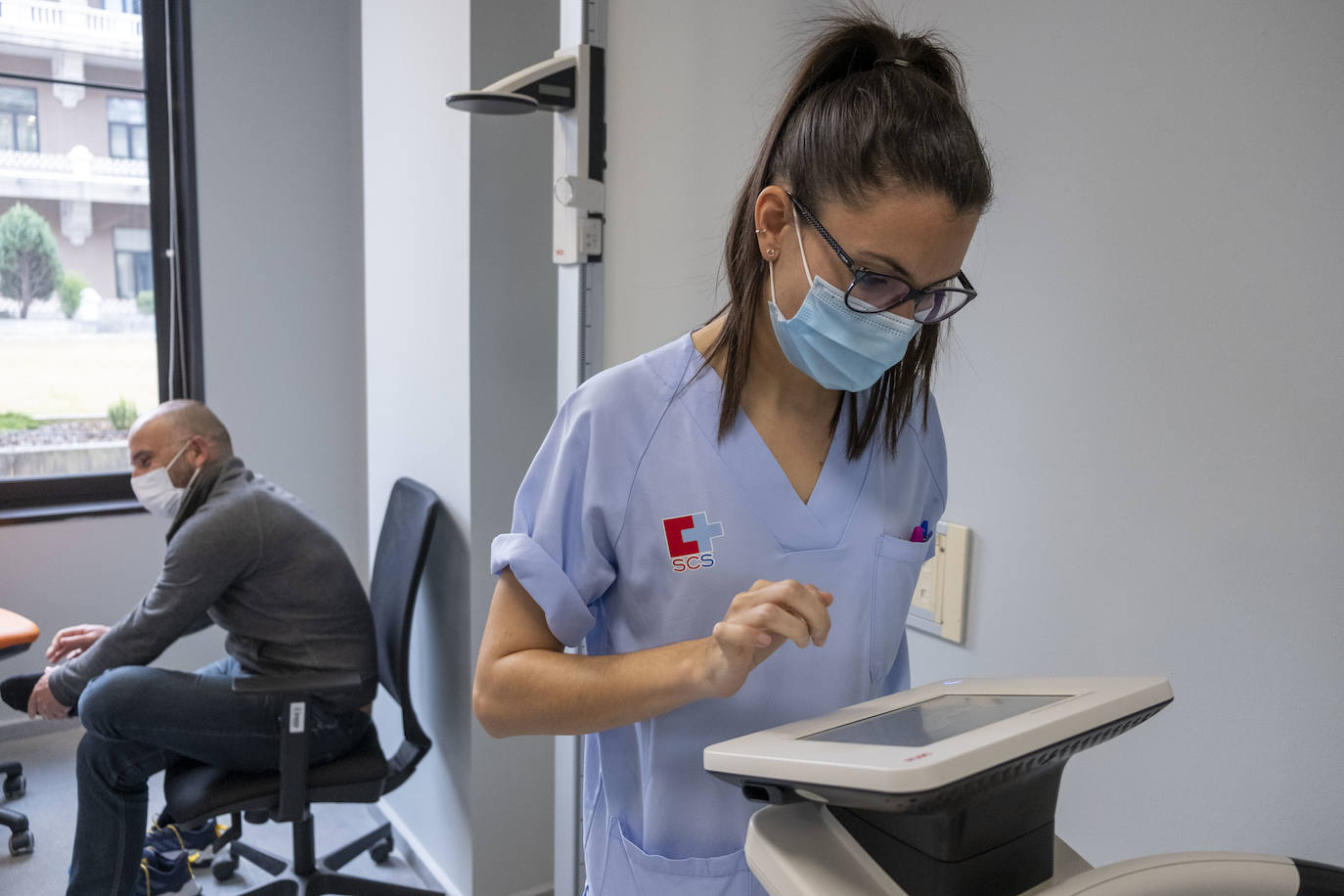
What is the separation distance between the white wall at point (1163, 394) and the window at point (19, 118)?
8.29 ft

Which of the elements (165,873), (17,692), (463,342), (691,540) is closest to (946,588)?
(691,540)

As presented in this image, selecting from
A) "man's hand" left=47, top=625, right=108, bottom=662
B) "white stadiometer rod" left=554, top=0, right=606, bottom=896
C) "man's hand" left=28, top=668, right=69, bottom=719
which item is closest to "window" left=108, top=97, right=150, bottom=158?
"man's hand" left=47, top=625, right=108, bottom=662

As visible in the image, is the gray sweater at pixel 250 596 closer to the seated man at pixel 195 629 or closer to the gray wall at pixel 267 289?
the seated man at pixel 195 629

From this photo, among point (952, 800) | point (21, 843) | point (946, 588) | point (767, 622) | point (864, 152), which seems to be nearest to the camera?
point (952, 800)

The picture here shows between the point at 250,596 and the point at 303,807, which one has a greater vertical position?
the point at 250,596

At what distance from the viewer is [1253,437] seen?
103cm

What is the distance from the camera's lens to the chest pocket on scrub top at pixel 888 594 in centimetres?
90

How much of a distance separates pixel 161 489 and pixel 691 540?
1.72 metres

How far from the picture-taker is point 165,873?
2.09 metres

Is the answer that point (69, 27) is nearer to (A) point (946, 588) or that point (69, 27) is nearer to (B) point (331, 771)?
(B) point (331, 771)

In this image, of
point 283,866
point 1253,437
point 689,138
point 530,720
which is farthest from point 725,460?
point 283,866

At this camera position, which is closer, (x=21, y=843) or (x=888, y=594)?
(x=888, y=594)

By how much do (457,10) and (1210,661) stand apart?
1.73 m

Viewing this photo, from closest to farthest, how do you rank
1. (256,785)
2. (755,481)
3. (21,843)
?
(755,481), (256,785), (21,843)
